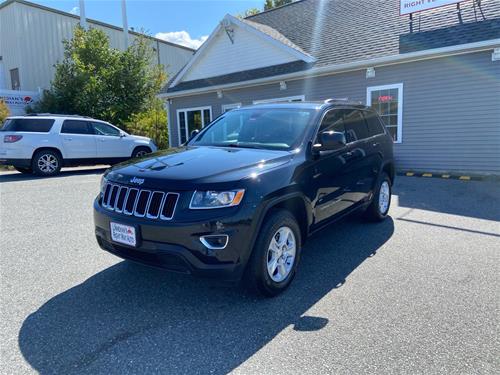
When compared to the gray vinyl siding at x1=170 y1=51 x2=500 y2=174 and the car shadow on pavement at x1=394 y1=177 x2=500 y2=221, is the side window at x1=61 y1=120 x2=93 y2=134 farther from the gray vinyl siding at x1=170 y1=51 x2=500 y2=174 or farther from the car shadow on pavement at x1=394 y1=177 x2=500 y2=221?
the car shadow on pavement at x1=394 y1=177 x2=500 y2=221

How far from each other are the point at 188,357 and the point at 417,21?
11.8m

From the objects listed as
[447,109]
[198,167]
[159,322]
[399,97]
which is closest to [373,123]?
[198,167]

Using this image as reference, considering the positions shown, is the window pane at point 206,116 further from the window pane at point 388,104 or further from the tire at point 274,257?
the tire at point 274,257

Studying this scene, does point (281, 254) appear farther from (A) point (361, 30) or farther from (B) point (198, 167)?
(A) point (361, 30)

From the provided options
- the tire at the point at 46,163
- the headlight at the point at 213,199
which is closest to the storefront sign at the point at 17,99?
the tire at the point at 46,163

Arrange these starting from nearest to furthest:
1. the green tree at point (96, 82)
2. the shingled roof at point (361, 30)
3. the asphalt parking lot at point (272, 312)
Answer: the asphalt parking lot at point (272, 312), the shingled roof at point (361, 30), the green tree at point (96, 82)

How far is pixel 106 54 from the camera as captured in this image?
64.3 feet

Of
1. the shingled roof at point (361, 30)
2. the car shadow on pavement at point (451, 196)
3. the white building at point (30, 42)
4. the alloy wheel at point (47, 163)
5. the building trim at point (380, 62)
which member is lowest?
the car shadow on pavement at point (451, 196)

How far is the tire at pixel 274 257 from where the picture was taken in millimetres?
3271

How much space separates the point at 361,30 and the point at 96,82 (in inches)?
492

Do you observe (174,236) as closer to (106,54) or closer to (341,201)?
(341,201)

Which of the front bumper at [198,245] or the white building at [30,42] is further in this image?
the white building at [30,42]

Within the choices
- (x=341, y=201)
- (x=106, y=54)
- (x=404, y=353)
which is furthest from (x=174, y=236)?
(x=106, y=54)

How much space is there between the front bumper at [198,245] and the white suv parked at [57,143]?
946 cm
